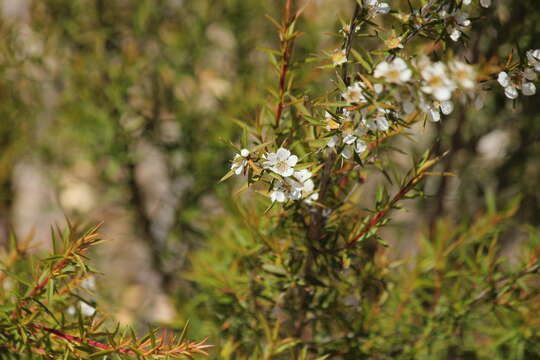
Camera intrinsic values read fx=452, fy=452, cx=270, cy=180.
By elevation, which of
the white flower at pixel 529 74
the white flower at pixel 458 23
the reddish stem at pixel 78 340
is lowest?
the reddish stem at pixel 78 340

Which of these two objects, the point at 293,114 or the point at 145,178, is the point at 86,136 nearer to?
the point at 293,114

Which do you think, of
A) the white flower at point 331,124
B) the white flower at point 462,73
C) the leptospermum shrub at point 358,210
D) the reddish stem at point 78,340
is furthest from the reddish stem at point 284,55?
the reddish stem at point 78,340

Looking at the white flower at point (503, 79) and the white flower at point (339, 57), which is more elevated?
the white flower at point (339, 57)

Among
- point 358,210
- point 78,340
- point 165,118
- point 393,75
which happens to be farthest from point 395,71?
point 165,118

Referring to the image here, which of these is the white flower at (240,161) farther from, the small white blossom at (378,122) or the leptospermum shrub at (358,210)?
the small white blossom at (378,122)

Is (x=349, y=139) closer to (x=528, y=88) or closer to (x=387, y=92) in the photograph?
(x=387, y=92)
